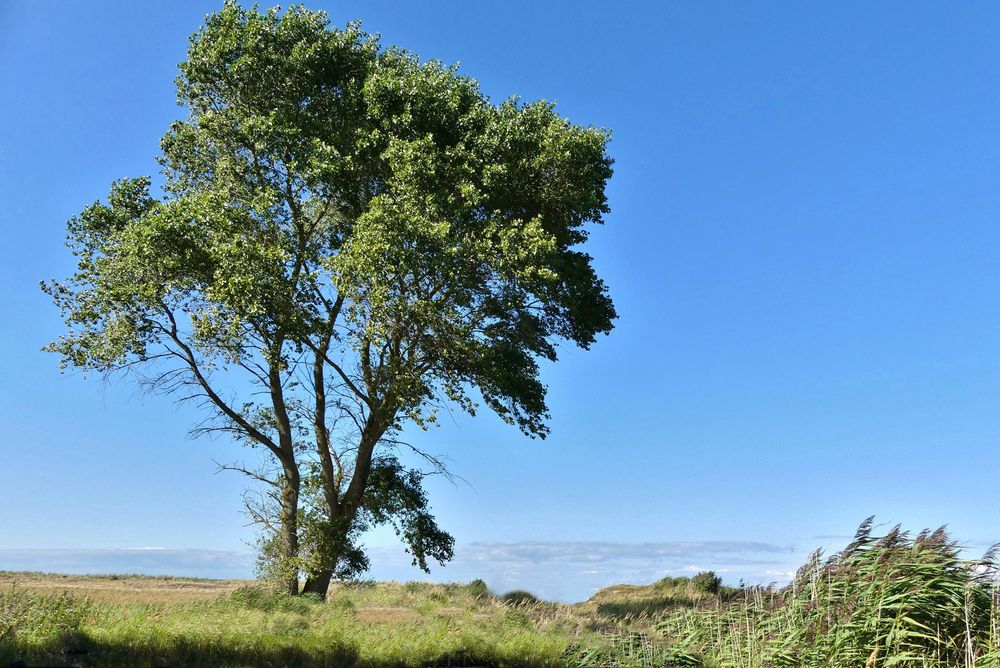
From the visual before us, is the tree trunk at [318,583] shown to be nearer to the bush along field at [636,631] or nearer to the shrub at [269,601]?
the shrub at [269,601]

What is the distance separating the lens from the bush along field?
10.6 metres

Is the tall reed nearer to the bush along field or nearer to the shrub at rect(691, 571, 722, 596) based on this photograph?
the bush along field

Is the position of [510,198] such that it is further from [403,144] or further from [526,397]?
[526,397]

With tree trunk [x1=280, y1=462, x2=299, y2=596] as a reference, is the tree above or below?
above

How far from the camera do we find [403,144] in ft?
58.6

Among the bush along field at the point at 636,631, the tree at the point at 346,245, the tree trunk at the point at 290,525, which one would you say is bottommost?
the bush along field at the point at 636,631

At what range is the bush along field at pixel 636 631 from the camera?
34.9 ft

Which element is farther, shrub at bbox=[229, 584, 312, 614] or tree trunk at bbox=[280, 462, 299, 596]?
tree trunk at bbox=[280, 462, 299, 596]

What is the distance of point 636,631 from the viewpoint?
13883 mm

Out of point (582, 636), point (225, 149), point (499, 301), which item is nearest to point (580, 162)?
point (499, 301)

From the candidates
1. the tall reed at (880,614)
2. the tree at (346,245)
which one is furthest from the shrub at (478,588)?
the tall reed at (880,614)

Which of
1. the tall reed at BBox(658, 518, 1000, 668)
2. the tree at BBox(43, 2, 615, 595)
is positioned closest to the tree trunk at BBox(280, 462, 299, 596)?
the tree at BBox(43, 2, 615, 595)

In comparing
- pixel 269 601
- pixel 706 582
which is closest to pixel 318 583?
pixel 269 601

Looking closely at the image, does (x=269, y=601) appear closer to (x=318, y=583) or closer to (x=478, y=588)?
(x=318, y=583)
